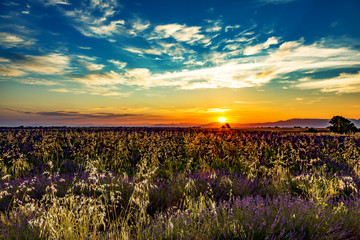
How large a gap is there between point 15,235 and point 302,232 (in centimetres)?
340

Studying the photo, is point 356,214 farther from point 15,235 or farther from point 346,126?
point 346,126

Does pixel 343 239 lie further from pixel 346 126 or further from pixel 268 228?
→ pixel 346 126

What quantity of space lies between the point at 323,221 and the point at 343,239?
256 millimetres

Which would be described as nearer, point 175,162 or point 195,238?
point 195,238

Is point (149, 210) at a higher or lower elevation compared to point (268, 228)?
lower

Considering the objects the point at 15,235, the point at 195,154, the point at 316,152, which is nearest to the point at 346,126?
the point at 316,152

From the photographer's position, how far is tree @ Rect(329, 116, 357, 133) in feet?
87.8

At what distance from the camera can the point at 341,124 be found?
89.4 ft

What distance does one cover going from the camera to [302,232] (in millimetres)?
2666

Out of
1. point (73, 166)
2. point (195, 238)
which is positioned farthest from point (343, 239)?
point (73, 166)

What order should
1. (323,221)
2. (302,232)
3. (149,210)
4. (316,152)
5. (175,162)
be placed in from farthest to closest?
(316,152) → (175,162) → (149,210) → (323,221) → (302,232)

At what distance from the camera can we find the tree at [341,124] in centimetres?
2675

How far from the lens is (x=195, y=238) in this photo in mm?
2689

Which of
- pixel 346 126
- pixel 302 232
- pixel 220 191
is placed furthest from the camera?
pixel 346 126
